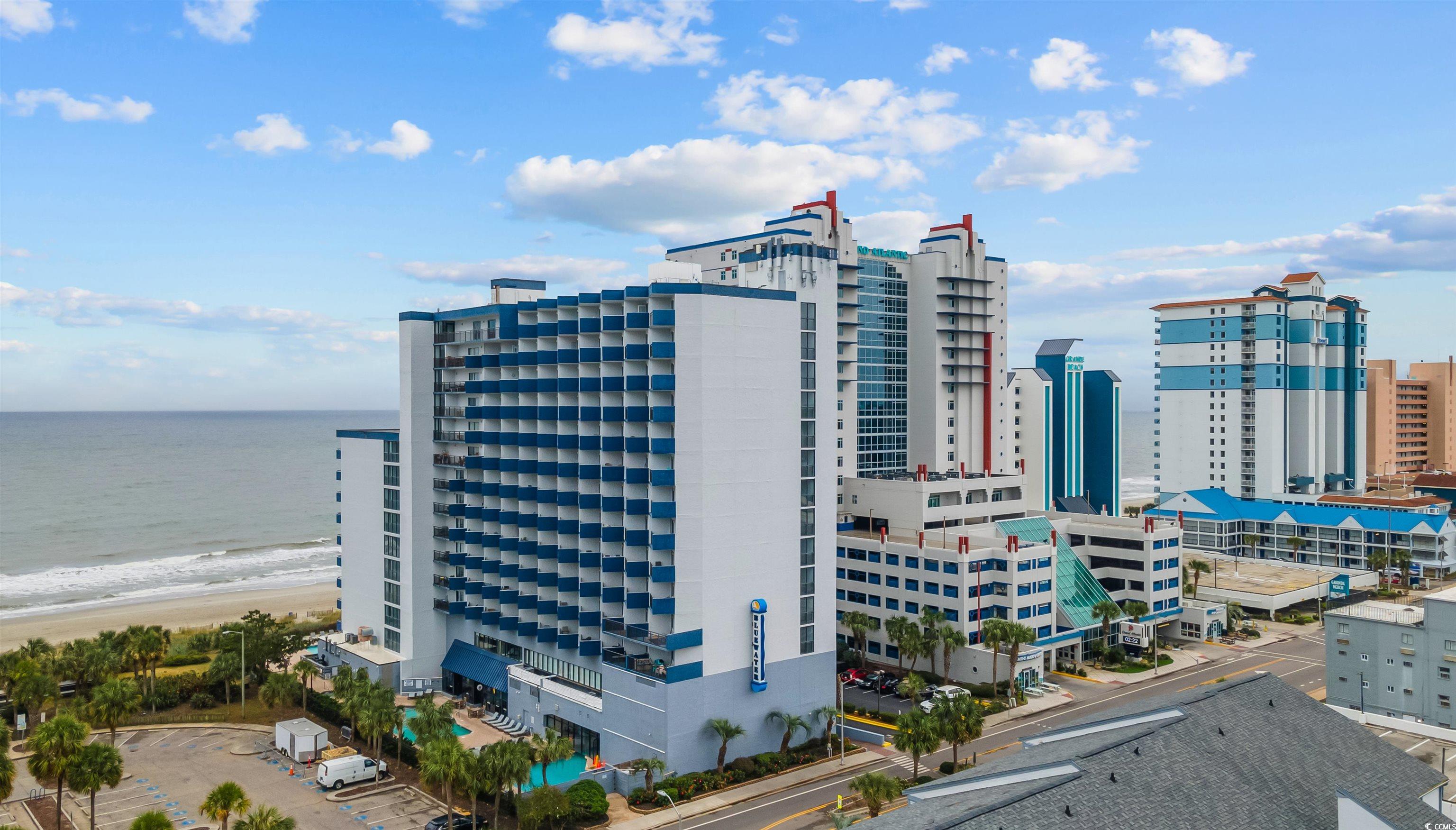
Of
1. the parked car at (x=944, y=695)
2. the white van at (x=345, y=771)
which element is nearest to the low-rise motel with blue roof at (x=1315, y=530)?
the parked car at (x=944, y=695)

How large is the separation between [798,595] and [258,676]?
50.4 metres

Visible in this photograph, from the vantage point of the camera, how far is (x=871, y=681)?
3270 inches

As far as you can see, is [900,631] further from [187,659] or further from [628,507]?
[187,659]

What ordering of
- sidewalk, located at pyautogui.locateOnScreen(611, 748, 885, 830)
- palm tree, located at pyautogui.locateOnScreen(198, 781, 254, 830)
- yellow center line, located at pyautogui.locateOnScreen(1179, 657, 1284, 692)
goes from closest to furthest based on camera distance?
palm tree, located at pyautogui.locateOnScreen(198, 781, 254, 830) < sidewalk, located at pyautogui.locateOnScreen(611, 748, 885, 830) < yellow center line, located at pyautogui.locateOnScreen(1179, 657, 1284, 692)

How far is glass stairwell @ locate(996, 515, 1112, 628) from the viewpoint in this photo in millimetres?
90875

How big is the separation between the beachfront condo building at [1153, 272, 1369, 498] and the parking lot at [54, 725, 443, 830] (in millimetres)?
143961

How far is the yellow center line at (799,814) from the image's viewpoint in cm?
5503

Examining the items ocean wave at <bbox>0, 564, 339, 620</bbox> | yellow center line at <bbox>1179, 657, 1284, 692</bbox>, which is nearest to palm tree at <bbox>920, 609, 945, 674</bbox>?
yellow center line at <bbox>1179, 657, 1284, 692</bbox>

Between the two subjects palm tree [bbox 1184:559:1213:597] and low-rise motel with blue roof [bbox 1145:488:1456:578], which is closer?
palm tree [bbox 1184:559:1213:597]

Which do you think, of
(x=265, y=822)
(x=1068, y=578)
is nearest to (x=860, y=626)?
(x=1068, y=578)

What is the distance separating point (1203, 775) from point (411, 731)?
53472mm

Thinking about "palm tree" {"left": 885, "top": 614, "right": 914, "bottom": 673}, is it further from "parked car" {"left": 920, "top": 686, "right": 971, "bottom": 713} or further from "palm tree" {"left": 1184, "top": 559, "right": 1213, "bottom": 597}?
"palm tree" {"left": 1184, "top": 559, "right": 1213, "bottom": 597}

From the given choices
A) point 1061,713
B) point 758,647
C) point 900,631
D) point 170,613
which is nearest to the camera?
point 758,647

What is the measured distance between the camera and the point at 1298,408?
521 feet
